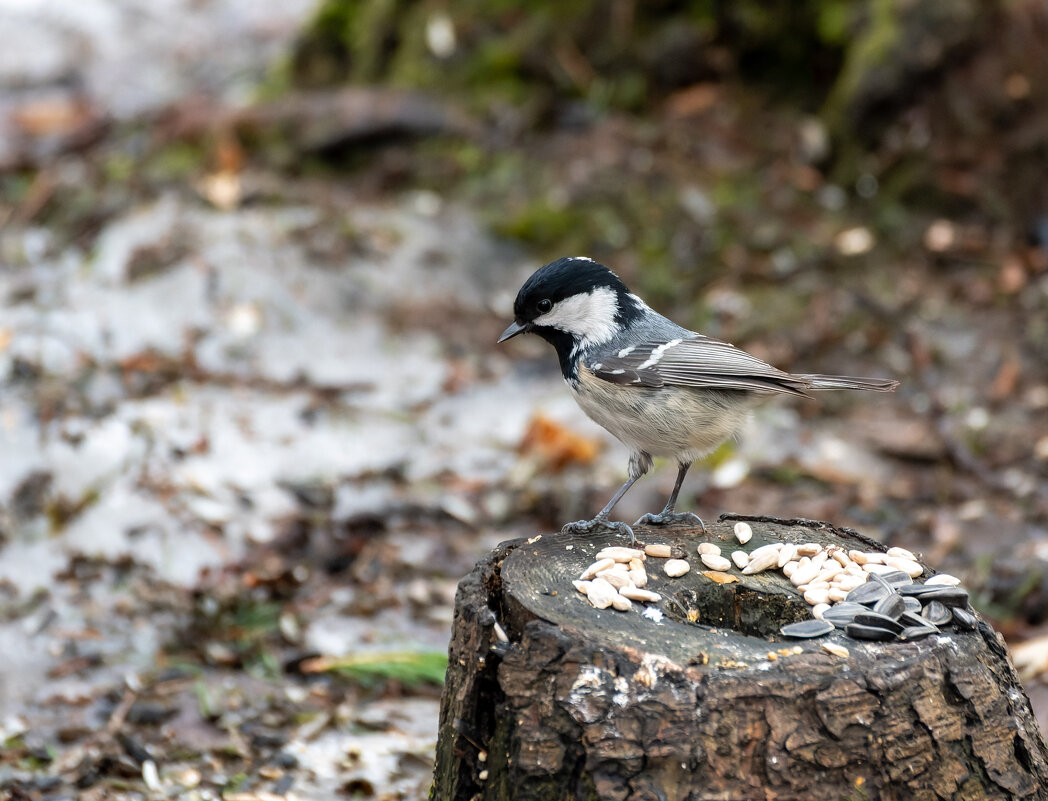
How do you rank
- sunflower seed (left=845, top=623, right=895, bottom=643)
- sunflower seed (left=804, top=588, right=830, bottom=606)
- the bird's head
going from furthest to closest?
the bird's head < sunflower seed (left=804, top=588, right=830, bottom=606) < sunflower seed (left=845, top=623, right=895, bottom=643)

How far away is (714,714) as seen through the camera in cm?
190

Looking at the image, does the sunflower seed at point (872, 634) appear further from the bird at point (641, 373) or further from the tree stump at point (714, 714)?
the bird at point (641, 373)

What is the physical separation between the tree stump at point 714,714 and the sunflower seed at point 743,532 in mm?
448

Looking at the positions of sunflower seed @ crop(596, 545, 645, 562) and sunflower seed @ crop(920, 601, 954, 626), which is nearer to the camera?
sunflower seed @ crop(920, 601, 954, 626)

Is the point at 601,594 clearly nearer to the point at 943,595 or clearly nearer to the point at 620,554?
the point at 620,554

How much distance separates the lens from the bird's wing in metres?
2.87

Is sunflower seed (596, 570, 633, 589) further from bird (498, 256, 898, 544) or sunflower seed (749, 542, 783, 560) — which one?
bird (498, 256, 898, 544)

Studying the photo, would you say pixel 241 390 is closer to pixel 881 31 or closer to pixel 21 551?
pixel 21 551

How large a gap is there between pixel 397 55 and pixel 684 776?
251 inches

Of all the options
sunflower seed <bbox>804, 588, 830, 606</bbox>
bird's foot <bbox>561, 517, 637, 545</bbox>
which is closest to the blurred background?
bird's foot <bbox>561, 517, 637, 545</bbox>

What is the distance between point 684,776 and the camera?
6.19 ft

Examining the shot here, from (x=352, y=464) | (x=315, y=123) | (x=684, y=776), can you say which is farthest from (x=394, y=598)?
(x=315, y=123)

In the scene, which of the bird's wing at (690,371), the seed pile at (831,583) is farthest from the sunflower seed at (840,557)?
the bird's wing at (690,371)

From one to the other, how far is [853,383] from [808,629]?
0.91 m
